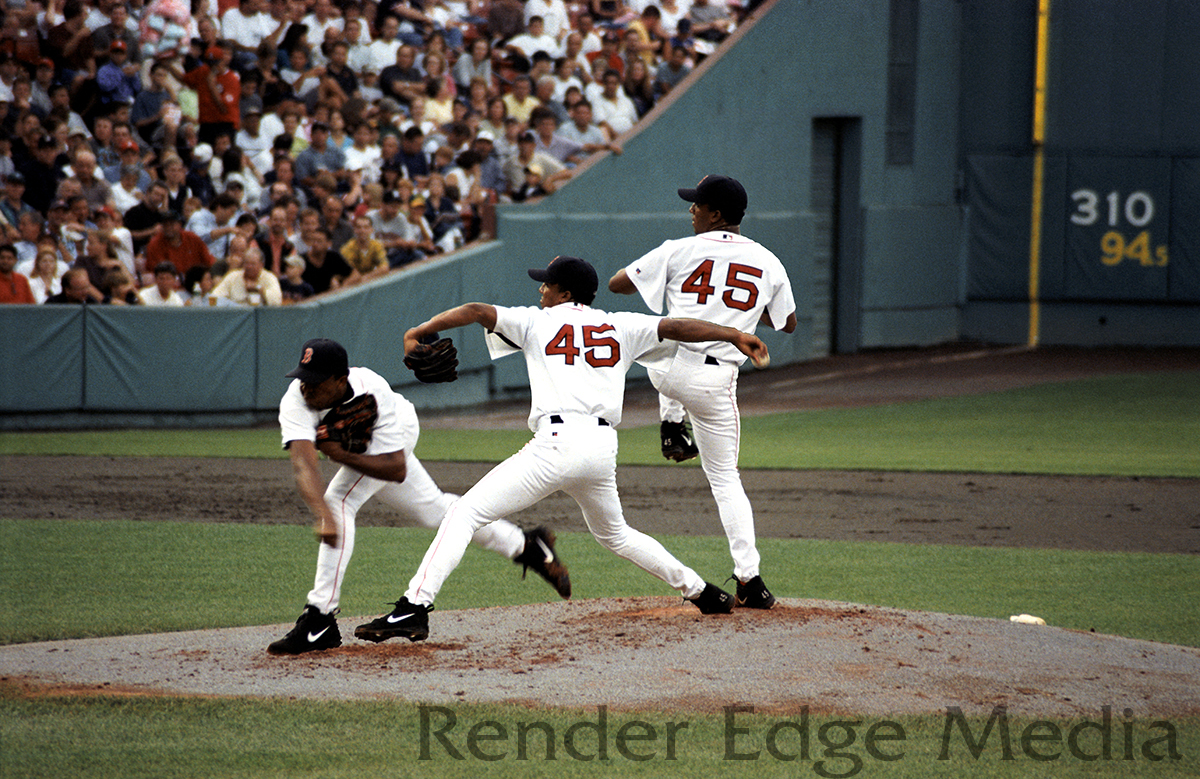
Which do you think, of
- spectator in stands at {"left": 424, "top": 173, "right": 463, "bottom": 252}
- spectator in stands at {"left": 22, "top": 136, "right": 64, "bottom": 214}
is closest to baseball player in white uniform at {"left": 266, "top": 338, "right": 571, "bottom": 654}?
spectator in stands at {"left": 22, "top": 136, "right": 64, "bottom": 214}

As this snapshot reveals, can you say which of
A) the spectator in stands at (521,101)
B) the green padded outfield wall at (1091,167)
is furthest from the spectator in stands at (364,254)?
the green padded outfield wall at (1091,167)

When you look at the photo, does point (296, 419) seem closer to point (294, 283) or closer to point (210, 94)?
point (294, 283)

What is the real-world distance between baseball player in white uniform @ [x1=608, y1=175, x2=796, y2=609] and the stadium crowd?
25.5ft

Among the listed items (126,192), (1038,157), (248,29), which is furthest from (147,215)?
(1038,157)

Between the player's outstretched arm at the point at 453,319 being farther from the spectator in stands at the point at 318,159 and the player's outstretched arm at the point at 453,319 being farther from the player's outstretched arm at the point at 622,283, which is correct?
the spectator in stands at the point at 318,159

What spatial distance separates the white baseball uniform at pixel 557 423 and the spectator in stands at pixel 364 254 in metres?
8.93

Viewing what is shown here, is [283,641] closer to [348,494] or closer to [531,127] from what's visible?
[348,494]

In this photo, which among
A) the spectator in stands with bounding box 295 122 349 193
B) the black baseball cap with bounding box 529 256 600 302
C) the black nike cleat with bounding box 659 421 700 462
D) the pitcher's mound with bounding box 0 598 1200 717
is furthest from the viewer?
the spectator in stands with bounding box 295 122 349 193

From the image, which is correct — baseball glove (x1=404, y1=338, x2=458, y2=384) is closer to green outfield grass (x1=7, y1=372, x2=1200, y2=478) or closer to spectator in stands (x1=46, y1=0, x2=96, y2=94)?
green outfield grass (x1=7, y1=372, x2=1200, y2=478)

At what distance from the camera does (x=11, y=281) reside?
1319 cm

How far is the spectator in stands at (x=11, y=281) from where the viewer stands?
1309 centimetres

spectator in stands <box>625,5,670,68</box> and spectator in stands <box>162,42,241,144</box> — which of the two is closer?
spectator in stands <box>162,42,241,144</box>

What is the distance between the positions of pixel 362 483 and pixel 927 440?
8.88 m

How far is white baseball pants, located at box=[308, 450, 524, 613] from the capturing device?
5.80m
